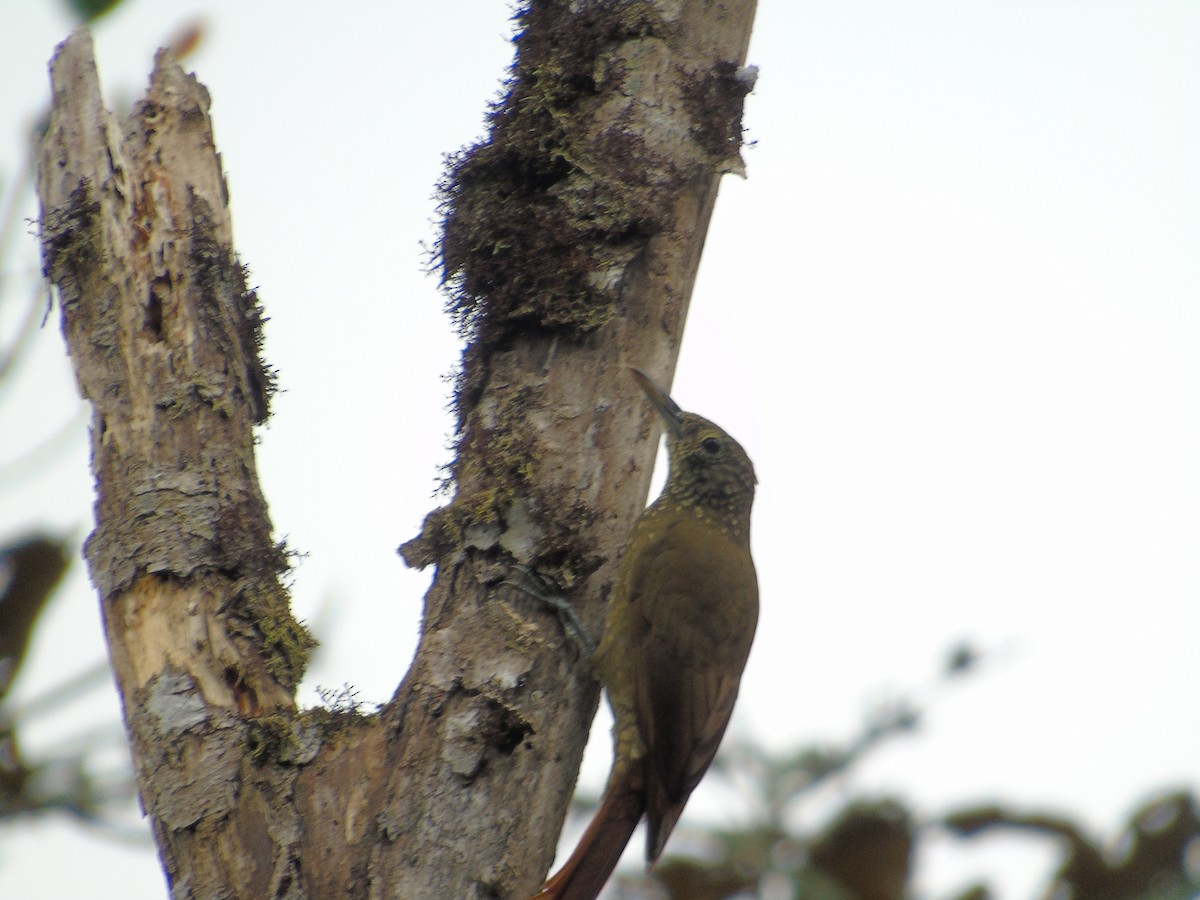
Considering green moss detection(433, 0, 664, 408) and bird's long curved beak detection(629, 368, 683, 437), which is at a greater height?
green moss detection(433, 0, 664, 408)

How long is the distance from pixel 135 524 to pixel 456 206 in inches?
46.0

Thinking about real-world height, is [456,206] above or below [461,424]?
above

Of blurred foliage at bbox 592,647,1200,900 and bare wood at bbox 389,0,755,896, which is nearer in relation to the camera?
blurred foliage at bbox 592,647,1200,900

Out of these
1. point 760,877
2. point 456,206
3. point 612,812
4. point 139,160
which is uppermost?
point 456,206

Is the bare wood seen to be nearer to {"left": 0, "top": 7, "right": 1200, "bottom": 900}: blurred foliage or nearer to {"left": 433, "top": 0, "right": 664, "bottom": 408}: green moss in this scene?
{"left": 433, "top": 0, "right": 664, "bottom": 408}: green moss

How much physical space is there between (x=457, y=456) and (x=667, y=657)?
994 millimetres

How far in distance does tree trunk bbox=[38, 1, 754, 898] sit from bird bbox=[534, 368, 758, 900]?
25cm

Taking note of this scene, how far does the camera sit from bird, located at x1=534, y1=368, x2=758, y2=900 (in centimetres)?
318

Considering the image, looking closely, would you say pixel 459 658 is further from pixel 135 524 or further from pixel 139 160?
pixel 139 160

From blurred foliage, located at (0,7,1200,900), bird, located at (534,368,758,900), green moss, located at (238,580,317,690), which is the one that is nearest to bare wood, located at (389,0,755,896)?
bird, located at (534,368,758,900)

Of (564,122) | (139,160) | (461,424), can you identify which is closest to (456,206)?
(564,122)

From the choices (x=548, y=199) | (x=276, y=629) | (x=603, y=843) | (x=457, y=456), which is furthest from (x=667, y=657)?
(x=548, y=199)

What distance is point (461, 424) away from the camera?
3.07m

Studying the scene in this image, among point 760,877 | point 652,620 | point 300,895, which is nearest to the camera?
point 760,877
